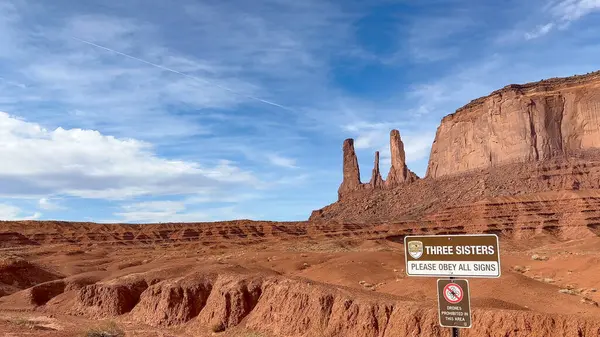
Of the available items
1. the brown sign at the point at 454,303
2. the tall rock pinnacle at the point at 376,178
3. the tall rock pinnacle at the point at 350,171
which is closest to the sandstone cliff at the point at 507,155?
the tall rock pinnacle at the point at 376,178

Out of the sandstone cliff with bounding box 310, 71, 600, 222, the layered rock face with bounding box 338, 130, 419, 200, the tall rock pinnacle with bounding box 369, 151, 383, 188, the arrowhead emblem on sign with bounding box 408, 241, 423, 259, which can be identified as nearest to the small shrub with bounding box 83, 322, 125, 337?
the arrowhead emblem on sign with bounding box 408, 241, 423, 259

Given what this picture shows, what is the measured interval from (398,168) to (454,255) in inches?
5103

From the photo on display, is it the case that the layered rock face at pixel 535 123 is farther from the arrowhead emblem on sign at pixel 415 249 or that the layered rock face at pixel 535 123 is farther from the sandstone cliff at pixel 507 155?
the arrowhead emblem on sign at pixel 415 249

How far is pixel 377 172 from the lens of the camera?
141375mm

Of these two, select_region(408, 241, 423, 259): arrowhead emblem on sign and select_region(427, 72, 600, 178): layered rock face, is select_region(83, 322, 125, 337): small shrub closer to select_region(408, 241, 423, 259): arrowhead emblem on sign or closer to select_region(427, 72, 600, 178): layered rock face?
select_region(408, 241, 423, 259): arrowhead emblem on sign

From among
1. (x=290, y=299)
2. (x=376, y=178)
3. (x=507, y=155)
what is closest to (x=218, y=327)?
(x=290, y=299)

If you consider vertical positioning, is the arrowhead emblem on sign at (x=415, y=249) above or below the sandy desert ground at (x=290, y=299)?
above

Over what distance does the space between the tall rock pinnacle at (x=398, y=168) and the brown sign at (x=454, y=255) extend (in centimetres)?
12371

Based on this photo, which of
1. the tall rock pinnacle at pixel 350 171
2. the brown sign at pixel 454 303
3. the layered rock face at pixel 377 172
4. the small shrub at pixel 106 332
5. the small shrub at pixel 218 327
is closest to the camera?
the brown sign at pixel 454 303

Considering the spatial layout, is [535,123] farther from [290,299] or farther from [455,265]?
[455,265]

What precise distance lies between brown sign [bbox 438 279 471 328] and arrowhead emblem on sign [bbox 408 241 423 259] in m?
0.63

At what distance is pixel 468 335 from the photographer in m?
14.6

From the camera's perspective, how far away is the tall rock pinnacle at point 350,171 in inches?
5778

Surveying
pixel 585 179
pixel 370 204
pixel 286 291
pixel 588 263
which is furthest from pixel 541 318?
pixel 370 204
